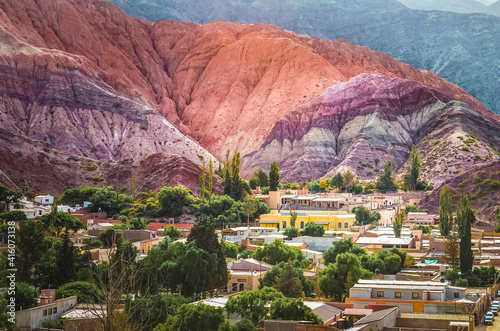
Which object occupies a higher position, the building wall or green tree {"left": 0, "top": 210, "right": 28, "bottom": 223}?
green tree {"left": 0, "top": 210, "right": 28, "bottom": 223}

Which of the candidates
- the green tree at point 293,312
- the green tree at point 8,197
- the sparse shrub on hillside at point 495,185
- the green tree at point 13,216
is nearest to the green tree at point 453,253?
the green tree at point 293,312

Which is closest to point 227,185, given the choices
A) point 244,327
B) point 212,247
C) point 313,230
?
point 313,230

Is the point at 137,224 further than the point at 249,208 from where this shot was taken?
No

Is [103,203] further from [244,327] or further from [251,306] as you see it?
[244,327]

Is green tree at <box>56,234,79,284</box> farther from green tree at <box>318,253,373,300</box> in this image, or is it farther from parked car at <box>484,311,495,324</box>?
parked car at <box>484,311,495,324</box>

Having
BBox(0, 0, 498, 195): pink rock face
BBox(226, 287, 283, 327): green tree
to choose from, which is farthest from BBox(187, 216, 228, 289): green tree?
BBox(0, 0, 498, 195): pink rock face

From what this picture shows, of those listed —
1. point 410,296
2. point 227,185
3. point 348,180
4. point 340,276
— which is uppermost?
point 348,180
